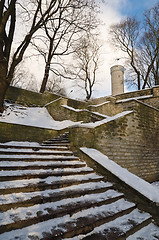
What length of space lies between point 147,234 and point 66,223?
139cm

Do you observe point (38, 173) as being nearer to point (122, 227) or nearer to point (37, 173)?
point (37, 173)

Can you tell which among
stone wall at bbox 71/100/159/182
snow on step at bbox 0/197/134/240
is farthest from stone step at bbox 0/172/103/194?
stone wall at bbox 71/100/159/182

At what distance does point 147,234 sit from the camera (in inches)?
97.4

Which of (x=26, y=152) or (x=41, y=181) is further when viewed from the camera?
(x=26, y=152)

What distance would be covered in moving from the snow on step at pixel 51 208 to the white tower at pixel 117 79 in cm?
1732

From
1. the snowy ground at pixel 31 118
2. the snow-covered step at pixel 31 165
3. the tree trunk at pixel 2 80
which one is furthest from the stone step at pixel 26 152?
the tree trunk at pixel 2 80

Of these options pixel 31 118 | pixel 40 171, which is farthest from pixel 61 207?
pixel 31 118

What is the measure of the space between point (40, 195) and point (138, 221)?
1.76 metres

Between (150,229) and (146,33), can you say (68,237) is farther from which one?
(146,33)

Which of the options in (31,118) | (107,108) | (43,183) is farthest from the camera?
(107,108)

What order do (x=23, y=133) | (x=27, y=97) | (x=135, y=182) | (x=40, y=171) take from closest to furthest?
(x=40, y=171), (x=135, y=182), (x=23, y=133), (x=27, y=97)

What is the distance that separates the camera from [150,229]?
263 cm

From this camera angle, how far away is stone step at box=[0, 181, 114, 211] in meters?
2.27

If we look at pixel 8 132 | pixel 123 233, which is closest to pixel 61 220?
pixel 123 233
